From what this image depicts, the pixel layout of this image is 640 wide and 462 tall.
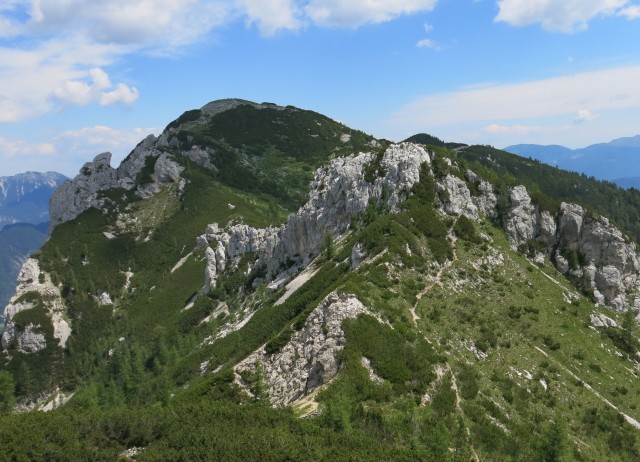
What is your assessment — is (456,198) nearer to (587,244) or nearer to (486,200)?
(486,200)

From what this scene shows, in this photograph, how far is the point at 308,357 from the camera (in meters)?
48.3

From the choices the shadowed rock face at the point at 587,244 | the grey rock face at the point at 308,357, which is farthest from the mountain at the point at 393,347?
the shadowed rock face at the point at 587,244

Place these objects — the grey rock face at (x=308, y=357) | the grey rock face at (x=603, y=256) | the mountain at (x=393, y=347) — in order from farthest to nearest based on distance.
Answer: the grey rock face at (x=603, y=256), the grey rock face at (x=308, y=357), the mountain at (x=393, y=347)

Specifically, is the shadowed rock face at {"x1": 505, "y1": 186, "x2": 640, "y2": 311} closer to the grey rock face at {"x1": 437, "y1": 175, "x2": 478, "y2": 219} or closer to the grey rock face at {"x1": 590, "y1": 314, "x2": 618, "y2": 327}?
the grey rock face at {"x1": 437, "y1": 175, "x2": 478, "y2": 219}

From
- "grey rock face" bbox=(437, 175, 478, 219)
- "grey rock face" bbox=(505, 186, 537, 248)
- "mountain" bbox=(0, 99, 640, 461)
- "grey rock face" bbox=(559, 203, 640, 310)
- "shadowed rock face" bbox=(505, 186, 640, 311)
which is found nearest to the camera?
"mountain" bbox=(0, 99, 640, 461)

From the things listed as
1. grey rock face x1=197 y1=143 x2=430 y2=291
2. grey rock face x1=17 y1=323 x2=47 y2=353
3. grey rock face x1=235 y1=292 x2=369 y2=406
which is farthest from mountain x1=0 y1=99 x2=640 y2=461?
grey rock face x1=17 y1=323 x2=47 y2=353

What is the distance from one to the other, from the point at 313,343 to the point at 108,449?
23.5 m

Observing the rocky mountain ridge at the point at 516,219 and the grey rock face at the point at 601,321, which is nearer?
the grey rock face at the point at 601,321

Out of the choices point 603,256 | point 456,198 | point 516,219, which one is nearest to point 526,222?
point 516,219

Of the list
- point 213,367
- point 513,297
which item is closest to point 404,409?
point 513,297

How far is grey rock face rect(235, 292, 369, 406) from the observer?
1820 inches

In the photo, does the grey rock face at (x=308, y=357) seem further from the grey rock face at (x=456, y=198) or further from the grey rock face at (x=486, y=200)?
the grey rock face at (x=486, y=200)

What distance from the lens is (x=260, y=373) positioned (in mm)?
49219

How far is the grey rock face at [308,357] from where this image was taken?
46219 mm
